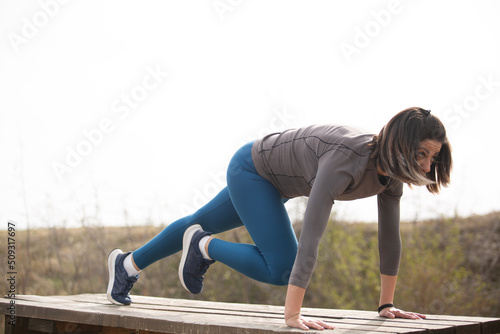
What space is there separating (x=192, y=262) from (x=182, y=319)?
386 mm

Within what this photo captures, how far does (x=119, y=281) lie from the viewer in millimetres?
2771

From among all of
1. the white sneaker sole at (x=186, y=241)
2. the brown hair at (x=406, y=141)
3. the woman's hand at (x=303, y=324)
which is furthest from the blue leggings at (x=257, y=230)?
the brown hair at (x=406, y=141)

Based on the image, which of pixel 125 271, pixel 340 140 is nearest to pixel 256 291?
pixel 125 271

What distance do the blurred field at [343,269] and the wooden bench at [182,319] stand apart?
2713mm

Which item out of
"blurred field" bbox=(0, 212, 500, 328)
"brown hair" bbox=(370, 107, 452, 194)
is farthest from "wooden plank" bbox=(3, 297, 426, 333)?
"blurred field" bbox=(0, 212, 500, 328)

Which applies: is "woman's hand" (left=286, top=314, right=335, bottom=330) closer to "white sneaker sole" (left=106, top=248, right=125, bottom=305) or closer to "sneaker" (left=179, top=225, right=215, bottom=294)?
"sneaker" (left=179, top=225, right=215, bottom=294)

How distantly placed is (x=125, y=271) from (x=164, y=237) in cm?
32

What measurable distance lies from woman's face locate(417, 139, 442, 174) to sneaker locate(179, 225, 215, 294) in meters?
1.06

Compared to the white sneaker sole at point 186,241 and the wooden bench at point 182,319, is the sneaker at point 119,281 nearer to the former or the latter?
the wooden bench at point 182,319

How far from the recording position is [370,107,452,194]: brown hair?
6.10 ft

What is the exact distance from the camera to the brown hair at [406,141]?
1859 millimetres

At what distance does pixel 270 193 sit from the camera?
2350mm

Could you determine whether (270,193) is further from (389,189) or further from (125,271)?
(125,271)

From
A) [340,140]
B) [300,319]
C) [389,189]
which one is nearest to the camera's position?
[300,319]
